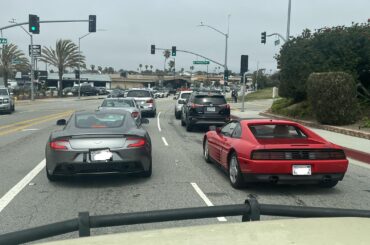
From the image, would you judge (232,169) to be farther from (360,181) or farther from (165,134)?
(165,134)

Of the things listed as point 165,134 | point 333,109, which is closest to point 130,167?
point 165,134

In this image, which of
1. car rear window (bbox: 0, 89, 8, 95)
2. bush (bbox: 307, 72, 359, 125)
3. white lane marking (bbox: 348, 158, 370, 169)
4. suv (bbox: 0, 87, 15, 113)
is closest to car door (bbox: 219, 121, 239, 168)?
white lane marking (bbox: 348, 158, 370, 169)

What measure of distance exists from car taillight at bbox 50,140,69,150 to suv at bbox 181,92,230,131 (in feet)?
38.2

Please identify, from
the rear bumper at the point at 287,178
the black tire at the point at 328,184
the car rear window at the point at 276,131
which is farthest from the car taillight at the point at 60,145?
the black tire at the point at 328,184

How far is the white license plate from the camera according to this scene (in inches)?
319

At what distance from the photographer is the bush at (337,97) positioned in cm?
1808

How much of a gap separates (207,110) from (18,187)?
12.2 metres

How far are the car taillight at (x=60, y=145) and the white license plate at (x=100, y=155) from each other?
470mm

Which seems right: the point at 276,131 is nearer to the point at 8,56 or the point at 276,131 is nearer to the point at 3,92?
the point at 3,92

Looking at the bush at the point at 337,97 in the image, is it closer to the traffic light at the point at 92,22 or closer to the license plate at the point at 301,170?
the license plate at the point at 301,170

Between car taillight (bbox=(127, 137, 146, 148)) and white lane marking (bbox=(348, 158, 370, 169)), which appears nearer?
car taillight (bbox=(127, 137, 146, 148))

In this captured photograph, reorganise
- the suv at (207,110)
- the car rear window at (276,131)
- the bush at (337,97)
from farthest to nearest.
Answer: the suv at (207,110), the bush at (337,97), the car rear window at (276,131)

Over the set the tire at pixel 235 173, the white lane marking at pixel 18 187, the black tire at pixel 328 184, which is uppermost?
the tire at pixel 235 173

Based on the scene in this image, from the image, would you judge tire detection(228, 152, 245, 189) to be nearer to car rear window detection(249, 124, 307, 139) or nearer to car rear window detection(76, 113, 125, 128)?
car rear window detection(249, 124, 307, 139)
